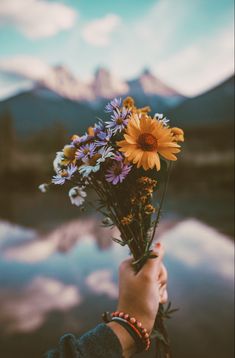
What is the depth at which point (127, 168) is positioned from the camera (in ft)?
2.42

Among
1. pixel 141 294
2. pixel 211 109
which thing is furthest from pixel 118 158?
pixel 211 109

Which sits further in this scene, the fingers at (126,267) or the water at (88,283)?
the water at (88,283)

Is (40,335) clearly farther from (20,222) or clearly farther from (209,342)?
(20,222)

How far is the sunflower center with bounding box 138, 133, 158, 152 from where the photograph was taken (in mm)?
724

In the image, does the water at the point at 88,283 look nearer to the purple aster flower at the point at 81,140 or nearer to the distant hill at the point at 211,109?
the purple aster flower at the point at 81,140

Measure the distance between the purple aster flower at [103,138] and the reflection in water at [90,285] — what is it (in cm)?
96

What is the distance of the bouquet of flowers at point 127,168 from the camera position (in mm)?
728

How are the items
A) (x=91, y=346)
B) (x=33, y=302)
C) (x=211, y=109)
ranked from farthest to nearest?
(x=211, y=109) < (x=33, y=302) < (x=91, y=346)

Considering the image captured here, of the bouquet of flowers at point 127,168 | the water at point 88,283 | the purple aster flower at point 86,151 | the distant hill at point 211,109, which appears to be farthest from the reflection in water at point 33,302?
the distant hill at point 211,109

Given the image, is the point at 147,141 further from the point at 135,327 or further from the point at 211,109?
the point at 211,109

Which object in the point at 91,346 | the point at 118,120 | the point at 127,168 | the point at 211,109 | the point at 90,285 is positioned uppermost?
the point at 211,109

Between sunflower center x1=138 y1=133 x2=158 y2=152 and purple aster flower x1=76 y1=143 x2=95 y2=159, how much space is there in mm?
103

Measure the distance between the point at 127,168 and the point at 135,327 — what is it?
0.92 ft

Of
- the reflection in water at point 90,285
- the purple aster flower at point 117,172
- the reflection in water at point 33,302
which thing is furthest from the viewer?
the reflection in water at point 33,302
